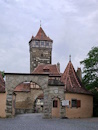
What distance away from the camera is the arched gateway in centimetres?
2647

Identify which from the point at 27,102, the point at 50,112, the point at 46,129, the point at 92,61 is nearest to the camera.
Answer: the point at 46,129

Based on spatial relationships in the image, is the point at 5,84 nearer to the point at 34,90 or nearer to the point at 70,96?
the point at 70,96

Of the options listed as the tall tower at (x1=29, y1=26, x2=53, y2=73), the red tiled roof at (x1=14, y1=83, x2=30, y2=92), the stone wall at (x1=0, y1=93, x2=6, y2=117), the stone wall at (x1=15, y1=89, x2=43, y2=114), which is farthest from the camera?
the tall tower at (x1=29, y1=26, x2=53, y2=73)

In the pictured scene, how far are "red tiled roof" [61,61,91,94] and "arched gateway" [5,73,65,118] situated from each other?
1327mm

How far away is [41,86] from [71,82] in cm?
390

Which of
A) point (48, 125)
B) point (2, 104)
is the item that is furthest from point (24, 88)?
point (48, 125)

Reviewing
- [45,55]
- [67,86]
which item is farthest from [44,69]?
[67,86]

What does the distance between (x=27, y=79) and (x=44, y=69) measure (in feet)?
77.4

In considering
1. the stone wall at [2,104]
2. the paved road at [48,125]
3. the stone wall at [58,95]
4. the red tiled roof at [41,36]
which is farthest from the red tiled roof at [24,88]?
the paved road at [48,125]

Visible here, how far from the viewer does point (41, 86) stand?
2683 cm

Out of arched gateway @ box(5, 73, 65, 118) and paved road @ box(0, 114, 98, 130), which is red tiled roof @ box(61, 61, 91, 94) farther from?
paved road @ box(0, 114, 98, 130)

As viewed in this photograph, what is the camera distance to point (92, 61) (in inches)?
1297

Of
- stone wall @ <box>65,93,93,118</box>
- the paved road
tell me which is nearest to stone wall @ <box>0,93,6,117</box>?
stone wall @ <box>65,93,93,118</box>

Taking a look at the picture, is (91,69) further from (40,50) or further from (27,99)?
(40,50)
